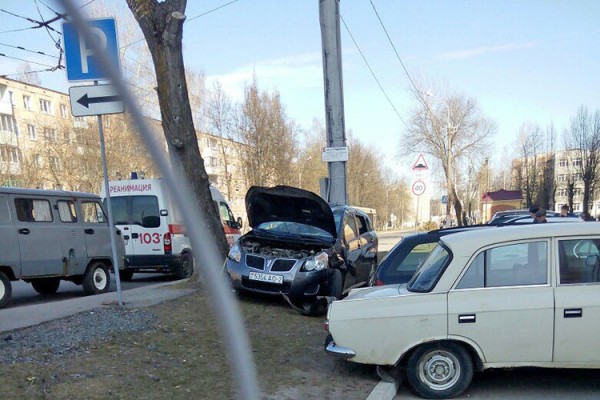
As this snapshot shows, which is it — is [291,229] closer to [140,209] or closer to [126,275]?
[140,209]

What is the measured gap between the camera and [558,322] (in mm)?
4543

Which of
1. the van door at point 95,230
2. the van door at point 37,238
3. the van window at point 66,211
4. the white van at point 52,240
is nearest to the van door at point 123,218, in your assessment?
the white van at point 52,240

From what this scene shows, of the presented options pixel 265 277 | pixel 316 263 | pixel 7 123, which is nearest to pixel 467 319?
pixel 316 263

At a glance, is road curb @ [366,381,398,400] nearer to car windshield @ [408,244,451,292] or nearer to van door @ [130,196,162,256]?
car windshield @ [408,244,451,292]

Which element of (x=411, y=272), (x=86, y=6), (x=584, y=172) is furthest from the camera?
(x=584, y=172)

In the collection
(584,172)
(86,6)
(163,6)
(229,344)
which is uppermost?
(163,6)

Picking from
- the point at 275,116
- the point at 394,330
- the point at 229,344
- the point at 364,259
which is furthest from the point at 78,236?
the point at 275,116

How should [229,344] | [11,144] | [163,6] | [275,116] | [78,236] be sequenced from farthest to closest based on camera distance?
1. [275,116]
2. [11,144]
3. [78,236]
4. [163,6]
5. [229,344]

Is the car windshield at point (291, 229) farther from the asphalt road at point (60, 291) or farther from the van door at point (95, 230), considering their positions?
the asphalt road at point (60, 291)

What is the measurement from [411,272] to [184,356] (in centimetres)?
294

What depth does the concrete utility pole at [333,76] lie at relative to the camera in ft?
39.2

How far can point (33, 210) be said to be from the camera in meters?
9.16

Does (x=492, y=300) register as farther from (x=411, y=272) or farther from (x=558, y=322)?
(x=411, y=272)

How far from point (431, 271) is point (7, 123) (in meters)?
36.4
